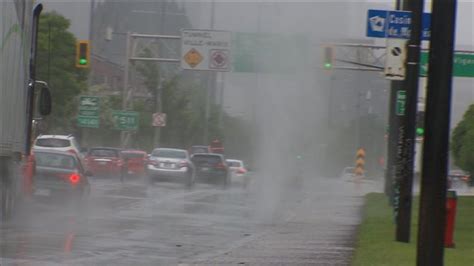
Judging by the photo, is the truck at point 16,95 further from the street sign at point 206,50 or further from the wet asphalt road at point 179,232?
the street sign at point 206,50

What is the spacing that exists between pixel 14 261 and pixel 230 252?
3.83 meters

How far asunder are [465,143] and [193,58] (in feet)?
52.6

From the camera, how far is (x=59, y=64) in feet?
198

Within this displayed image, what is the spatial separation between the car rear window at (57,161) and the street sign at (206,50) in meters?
16.6

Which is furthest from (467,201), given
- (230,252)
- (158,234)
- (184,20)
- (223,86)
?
(223,86)

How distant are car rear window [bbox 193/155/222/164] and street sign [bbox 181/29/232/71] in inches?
236

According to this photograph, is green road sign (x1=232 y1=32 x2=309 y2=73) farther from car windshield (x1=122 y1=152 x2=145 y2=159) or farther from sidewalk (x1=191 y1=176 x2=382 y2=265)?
car windshield (x1=122 y1=152 x2=145 y2=159)

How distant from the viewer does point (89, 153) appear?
4728cm

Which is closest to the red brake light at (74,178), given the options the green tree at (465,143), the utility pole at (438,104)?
the green tree at (465,143)

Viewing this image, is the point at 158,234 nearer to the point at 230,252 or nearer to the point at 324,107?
the point at 230,252

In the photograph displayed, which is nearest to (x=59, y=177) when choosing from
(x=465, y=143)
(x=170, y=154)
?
(x=465, y=143)

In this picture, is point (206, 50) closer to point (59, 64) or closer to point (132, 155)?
point (132, 155)

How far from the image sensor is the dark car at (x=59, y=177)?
963 inches

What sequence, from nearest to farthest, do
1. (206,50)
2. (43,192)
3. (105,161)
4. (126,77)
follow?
(43,192)
(206,50)
(105,161)
(126,77)
